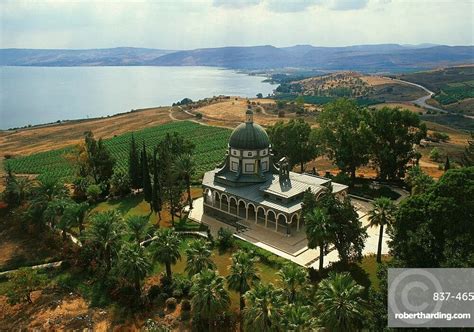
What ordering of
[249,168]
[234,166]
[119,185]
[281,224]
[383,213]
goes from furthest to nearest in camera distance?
[119,185]
[234,166]
[249,168]
[281,224]
[383,213]

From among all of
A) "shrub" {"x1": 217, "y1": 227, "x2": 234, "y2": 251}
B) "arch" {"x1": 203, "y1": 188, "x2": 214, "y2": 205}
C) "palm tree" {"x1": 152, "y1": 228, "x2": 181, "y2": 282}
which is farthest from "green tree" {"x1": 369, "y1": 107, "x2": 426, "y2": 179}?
"palm tree" {"x1": 152, "y1": 228, "x2": 181, "y2": 282}

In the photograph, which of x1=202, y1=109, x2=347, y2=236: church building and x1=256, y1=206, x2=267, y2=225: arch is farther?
x1=256, y1=206, x2=267, y2=225: arch

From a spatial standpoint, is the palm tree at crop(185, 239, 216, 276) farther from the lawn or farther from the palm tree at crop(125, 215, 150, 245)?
the lawn

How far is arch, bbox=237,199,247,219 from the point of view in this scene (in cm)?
5004

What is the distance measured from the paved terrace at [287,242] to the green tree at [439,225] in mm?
8197

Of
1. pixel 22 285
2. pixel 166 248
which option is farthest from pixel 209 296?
pixel 22 285

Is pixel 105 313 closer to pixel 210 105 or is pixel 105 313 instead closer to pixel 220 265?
pixel 220 265

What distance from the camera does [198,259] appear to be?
32000 mm

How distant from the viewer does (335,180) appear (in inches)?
2331

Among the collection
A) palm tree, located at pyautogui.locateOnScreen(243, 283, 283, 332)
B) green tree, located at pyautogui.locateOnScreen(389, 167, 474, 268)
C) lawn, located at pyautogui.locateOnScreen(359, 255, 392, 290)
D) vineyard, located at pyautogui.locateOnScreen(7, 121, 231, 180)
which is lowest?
vineyard, located at pyautogui.locateOnScreen(7, 121, 231, 180)

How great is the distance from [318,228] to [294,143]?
105 ft

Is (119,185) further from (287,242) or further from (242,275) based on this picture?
(242,275)

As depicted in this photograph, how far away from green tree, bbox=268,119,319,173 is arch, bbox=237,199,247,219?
17.0m

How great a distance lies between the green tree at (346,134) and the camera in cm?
5944
